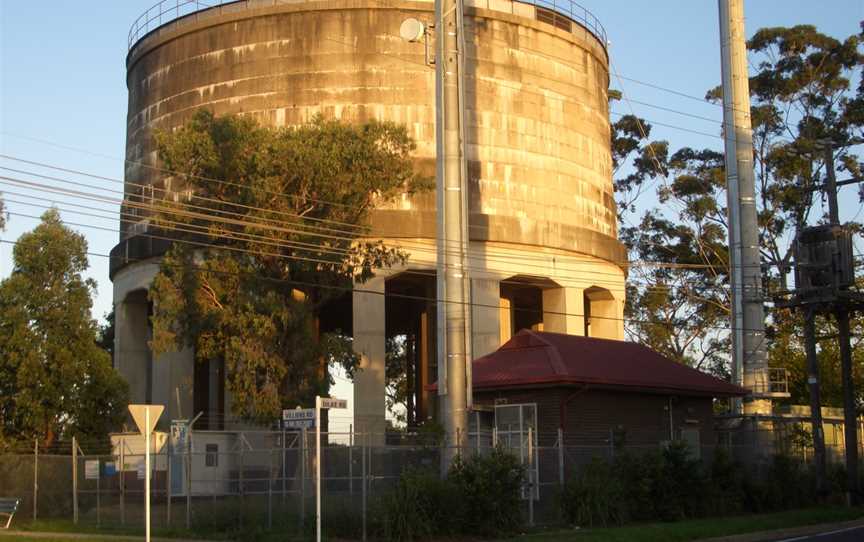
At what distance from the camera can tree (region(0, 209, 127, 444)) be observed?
3734cm

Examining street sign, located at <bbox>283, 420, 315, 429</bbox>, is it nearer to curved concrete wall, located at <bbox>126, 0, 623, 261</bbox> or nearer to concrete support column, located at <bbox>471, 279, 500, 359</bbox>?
curved concrete wall, located at <bbox>126, 0, 623, 261</bbox>

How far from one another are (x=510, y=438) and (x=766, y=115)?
4149cm

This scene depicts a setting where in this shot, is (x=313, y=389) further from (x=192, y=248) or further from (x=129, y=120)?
(x=129, y=120)

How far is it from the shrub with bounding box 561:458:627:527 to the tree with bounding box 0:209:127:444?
18635 millimetres

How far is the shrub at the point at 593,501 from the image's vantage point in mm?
27422

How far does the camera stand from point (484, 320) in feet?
148

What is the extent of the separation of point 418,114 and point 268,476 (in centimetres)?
1815

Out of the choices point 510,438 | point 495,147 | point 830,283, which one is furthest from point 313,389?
point 830,283

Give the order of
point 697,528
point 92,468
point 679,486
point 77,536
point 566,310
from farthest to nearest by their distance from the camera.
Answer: point 566,310 < point 92,468 < point 679,486 < point 697,528 < point 77,536

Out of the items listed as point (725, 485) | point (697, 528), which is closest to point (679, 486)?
point (725, 485)

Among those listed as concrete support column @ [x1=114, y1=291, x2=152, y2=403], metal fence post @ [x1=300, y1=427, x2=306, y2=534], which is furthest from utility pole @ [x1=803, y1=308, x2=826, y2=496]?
concrete support column @ [x1=114, y1=291, x2=152, y2=403]

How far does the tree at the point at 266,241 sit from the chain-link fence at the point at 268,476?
307cm

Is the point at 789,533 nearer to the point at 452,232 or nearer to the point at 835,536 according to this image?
the point at 835,536

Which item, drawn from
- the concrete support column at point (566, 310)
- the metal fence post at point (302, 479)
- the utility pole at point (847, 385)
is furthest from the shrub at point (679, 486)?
the concrete support column at point (566, 310)
